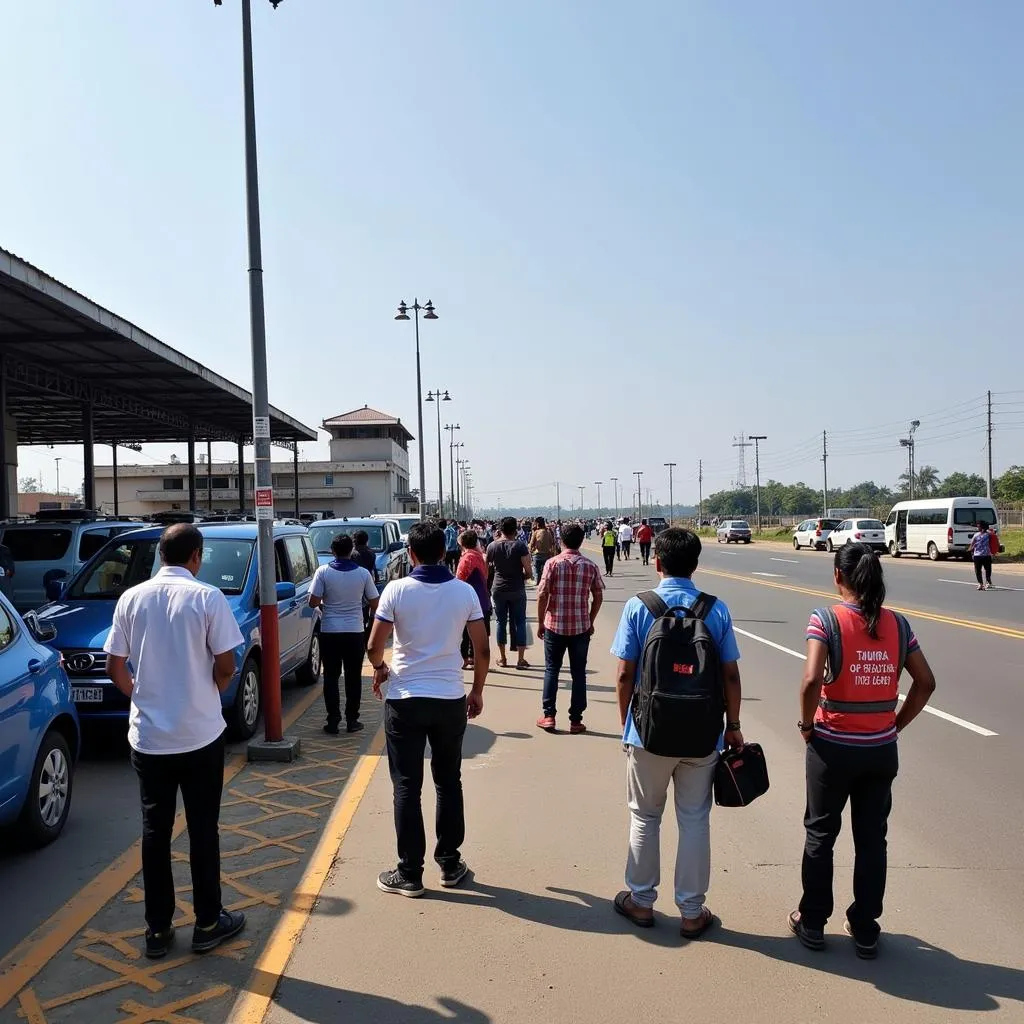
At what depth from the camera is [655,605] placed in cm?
417

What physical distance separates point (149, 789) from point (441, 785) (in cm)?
146

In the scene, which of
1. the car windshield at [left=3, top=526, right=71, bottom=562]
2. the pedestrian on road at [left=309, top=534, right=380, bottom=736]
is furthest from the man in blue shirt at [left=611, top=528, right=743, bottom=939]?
the car windshield at [left=3, top=526, right=71, bottom=562]

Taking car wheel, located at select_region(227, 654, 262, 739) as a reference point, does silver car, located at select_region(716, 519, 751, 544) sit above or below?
below

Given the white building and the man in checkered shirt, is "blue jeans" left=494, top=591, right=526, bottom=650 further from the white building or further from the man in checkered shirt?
the white building

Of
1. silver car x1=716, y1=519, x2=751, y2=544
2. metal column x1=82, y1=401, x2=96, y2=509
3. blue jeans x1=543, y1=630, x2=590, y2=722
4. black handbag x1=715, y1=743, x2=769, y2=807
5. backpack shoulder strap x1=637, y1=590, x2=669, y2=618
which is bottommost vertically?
silver car x1=716, y1=519, x2=751, y2=544

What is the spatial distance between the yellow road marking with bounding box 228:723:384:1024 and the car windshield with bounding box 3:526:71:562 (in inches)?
411

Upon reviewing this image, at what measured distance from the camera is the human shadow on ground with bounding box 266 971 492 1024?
3.51 m

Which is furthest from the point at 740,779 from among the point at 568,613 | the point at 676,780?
the point at 568,613

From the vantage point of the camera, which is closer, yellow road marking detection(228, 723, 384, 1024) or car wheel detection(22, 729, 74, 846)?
yellow road marking detection(228, 723, 384, 1024)

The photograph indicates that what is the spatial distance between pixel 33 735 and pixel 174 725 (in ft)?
5.99

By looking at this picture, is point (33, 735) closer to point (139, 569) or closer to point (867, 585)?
point (139, 569)

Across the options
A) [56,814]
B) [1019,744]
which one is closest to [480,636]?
[56,814]

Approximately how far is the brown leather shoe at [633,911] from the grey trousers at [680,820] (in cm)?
3

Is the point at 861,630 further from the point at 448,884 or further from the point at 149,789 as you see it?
the point at 149,789
